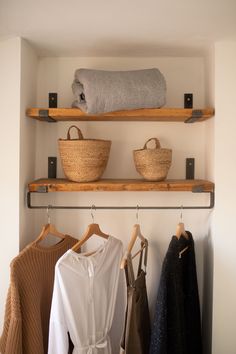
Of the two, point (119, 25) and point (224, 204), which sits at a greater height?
point (119, 25)

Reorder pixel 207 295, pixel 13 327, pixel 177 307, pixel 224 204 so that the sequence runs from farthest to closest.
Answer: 1. pixel 207 295
2. pixel 224 204
3. pixel 177 307
4. pixel 13 327

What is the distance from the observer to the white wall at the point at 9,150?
53.9 inches

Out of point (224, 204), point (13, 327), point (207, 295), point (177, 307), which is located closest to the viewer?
point (13, 327)

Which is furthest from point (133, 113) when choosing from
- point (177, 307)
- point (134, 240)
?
point (177, 307)

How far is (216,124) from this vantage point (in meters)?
1.41

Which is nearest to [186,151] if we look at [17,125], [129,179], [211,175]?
[211,175]

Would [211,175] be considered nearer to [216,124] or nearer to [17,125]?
[216,124]

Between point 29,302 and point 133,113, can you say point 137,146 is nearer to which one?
point 133,113

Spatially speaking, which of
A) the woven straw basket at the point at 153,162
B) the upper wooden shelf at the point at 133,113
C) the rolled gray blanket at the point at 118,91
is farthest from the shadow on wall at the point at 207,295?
the rolled gray blanket at the point at 118,91

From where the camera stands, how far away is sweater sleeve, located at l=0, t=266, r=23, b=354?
121cm

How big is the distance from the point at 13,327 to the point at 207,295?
810mm

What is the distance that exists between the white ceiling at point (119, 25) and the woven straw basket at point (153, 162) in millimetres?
433

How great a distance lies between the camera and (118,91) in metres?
1.30

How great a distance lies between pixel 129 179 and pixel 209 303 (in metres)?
0.63
